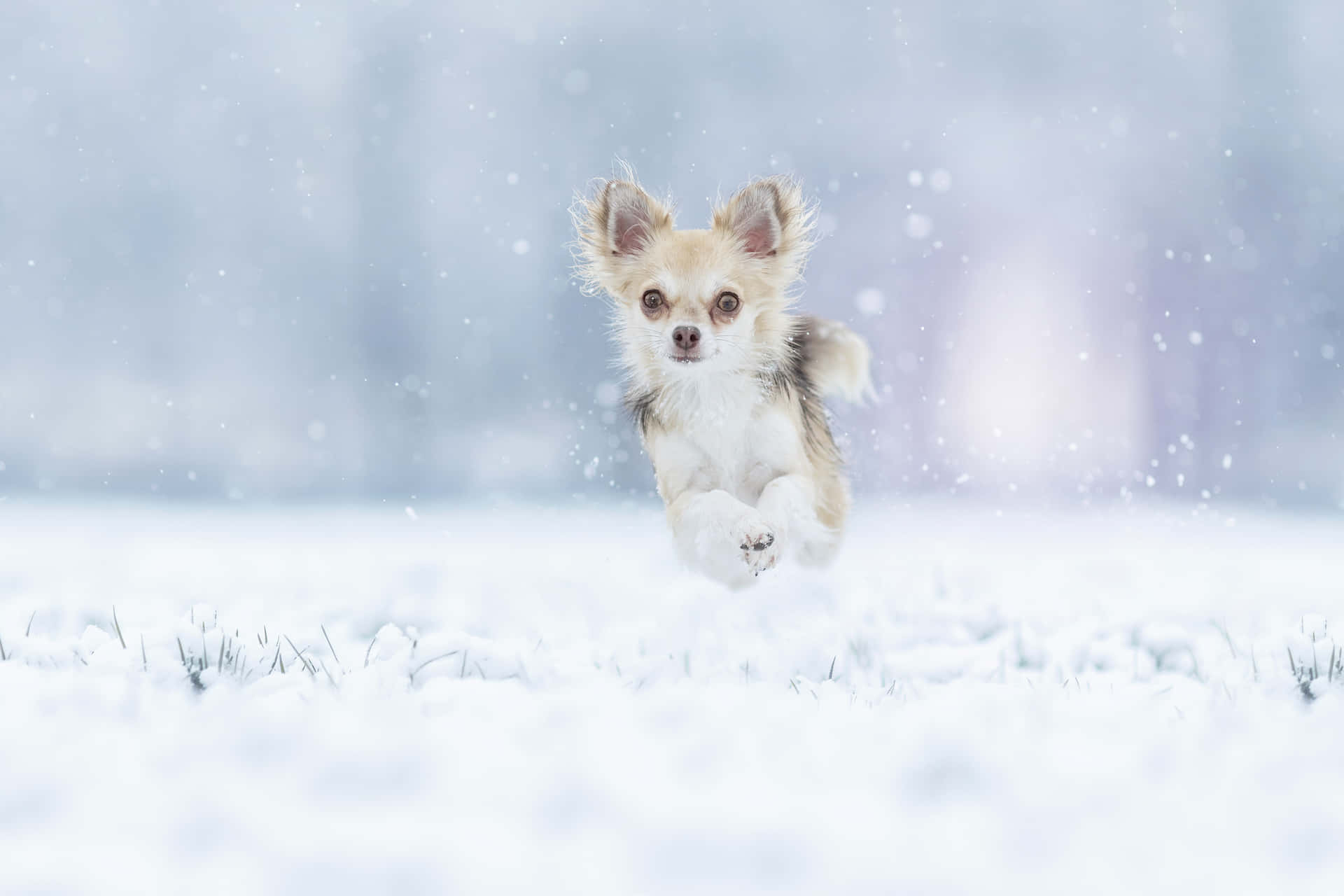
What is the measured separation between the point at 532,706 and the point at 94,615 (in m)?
1.95

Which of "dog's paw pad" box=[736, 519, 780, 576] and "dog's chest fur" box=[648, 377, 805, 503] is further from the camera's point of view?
"dog's chest fur" box=[648, 377, 805, 503]

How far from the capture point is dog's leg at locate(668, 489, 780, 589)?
379cm

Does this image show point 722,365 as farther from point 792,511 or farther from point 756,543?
point 756,543

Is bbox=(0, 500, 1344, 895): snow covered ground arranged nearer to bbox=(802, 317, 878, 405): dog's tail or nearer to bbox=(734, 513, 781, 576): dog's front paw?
bbox=(734, 513, 781, 576): dog's front paw

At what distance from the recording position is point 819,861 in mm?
1617

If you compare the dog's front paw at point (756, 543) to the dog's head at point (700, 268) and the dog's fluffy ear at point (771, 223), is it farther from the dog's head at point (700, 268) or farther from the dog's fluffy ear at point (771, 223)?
the dog's fluffy ear at point (771, 223)

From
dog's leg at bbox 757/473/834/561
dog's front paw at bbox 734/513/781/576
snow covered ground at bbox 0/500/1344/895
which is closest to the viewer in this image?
snow covered ground at bbox 0/500/1344/895

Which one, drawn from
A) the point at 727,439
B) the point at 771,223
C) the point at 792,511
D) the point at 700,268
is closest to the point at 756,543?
the point at 792,511

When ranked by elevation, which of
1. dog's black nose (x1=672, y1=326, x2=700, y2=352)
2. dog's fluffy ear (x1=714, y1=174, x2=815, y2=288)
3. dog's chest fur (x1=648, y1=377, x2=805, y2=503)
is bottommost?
dog's chest fur (x1=648, y1=377, x2=805, y2=503)

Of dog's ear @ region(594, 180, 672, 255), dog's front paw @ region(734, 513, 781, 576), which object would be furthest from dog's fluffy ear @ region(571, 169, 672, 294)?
dog's front paw @ region(734, 513, 781, 576)

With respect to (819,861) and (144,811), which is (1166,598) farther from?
(144,811)

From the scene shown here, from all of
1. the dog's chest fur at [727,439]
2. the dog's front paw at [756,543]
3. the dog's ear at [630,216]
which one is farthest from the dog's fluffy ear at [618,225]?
the dog's front paw at [756,543]

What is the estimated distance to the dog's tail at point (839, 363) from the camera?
5.00 metres

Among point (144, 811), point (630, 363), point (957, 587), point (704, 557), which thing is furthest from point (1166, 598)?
point (144, 811)
